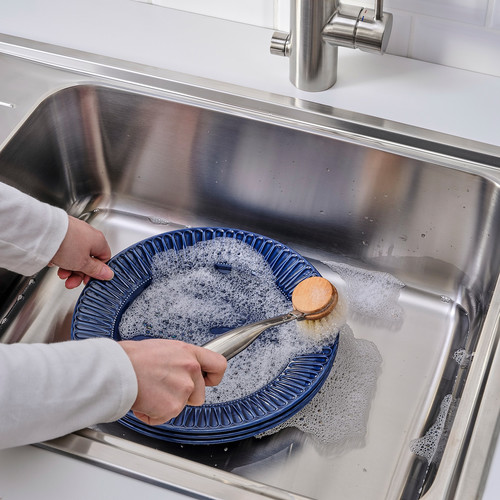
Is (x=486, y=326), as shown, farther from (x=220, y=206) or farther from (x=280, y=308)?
(x=220, y=206)

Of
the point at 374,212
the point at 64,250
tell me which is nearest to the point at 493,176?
the point at 374,212

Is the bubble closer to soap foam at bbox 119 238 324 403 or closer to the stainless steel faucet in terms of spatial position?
soap foam at bbox 119 238 324 403

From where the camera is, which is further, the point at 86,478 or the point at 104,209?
the point at 104,209

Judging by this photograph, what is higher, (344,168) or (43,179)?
(344,168)

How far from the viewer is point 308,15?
2.76 feet

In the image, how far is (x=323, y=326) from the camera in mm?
839

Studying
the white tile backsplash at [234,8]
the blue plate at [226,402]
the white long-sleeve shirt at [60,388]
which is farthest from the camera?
the white tile backsplash at [234,8]

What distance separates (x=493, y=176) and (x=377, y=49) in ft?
0.65

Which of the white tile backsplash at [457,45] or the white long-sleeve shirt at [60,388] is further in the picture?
the white tile backsplash at [457,45]

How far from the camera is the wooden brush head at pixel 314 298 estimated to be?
2.73 feet

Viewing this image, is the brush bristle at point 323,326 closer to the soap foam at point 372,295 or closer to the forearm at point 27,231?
the soap foam at point 372,295

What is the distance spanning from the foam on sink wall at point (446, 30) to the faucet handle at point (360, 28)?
3.8 inches

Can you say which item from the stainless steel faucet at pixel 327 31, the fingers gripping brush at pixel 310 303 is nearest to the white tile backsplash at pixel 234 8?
the stainless steel faucet at pixel 327 31

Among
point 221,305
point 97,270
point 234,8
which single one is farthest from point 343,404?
point 234,8
